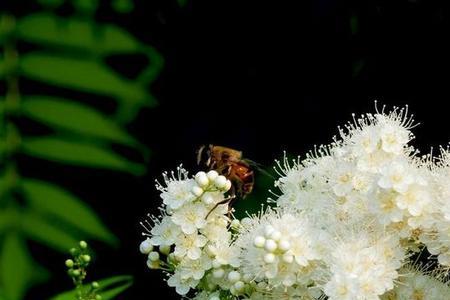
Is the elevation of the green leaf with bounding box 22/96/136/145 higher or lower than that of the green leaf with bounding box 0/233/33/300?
higher

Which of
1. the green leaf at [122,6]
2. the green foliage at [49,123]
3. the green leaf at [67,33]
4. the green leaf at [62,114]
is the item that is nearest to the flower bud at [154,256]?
the green foliage at [49,123]

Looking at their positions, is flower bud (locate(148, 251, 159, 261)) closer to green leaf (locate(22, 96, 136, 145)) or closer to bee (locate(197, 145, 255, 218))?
bee (locate(197, 145, 255, 218))

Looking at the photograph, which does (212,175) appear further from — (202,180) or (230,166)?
(230,166)

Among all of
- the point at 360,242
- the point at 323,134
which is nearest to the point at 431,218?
the point at 360,242

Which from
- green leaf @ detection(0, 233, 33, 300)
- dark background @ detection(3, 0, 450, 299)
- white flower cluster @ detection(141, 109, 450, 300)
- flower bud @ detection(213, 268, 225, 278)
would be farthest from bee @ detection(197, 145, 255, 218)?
dark background @ detection(3, 0, 450, 299)

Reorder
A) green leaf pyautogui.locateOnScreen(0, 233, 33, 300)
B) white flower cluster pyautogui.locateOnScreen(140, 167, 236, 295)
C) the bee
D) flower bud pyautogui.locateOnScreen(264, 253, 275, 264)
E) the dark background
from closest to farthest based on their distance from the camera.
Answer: flower bud pyautogui.locateOnScreen(264, 253, 275, 264) < white flower cluster pyautogui.locateOnScreen(140, 167, 236, 295) < the bee < green leaf pyautogui.locateOnScreen(0, 233, 33, 300) < the dark background

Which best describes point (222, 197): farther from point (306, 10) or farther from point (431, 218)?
point (306, 10)

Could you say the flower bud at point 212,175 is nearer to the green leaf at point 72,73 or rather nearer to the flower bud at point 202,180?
the flower bud at point 202,180
